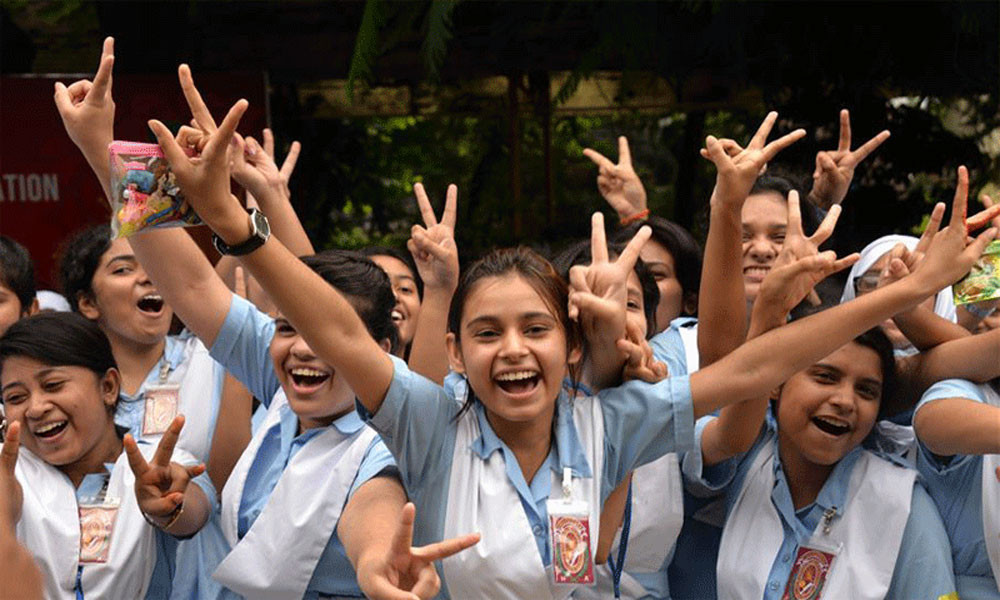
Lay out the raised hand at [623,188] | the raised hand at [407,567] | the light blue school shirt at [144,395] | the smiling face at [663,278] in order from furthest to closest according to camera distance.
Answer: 1. the raised hand at [623,188]
2. the smiling face at [663,278]
3. the light blue school shirt at [144,395]
4. the raised hand at [407,567]

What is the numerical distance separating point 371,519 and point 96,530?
70cm

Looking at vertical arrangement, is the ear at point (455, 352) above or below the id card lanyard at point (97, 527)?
above

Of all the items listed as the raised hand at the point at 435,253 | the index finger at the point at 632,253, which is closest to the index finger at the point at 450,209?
the raised hand at the point at 435,253

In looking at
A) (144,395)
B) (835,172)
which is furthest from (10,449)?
(835,172)

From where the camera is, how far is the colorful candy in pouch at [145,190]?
2191 mm

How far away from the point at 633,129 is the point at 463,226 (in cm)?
93

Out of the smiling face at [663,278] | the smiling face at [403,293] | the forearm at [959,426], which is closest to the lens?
the forearm at [959,426]

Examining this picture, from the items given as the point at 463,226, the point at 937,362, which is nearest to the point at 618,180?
the point at 937,362

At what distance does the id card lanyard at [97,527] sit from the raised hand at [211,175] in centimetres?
88

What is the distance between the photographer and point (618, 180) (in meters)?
3.56

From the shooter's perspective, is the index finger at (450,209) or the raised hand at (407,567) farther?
the index finger at (450,209)

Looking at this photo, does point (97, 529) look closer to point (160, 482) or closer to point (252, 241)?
point (160, 482)

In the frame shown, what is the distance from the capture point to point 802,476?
275 cm

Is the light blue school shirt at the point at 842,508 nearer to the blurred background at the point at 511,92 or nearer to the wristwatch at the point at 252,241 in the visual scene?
the wristwatch at the point at 252,241
